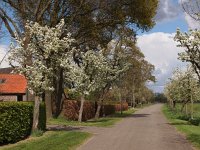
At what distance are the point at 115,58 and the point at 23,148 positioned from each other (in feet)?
106

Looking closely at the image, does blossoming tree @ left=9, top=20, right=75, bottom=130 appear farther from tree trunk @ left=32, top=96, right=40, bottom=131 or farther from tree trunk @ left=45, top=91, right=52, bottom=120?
tree trunk @ left=45, top=91, right=52, bottom=120

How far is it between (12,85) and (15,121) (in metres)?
36.8

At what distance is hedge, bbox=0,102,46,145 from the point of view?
59.7 ft

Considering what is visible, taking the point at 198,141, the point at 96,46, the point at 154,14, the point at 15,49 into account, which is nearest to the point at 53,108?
the point at 96,46

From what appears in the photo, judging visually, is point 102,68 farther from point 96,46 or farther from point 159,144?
point 159,144

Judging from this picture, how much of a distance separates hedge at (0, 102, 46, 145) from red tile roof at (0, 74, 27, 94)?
99.7ft

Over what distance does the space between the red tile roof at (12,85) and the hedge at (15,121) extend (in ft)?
99.7

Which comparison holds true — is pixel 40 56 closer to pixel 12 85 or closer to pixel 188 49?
pixel 188 49

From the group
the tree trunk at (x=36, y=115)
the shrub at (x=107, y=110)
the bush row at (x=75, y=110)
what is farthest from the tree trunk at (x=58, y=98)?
the tree trunk at (x=36, y=115)

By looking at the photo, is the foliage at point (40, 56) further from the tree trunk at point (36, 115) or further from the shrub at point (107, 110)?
the shrub at point (107, 110)

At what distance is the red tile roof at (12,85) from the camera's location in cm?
5348

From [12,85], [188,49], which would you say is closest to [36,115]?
[188,49]

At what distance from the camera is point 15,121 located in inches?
765

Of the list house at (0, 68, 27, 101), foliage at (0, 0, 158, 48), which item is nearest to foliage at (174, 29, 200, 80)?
foliage at (0, 0, 158, 48)
